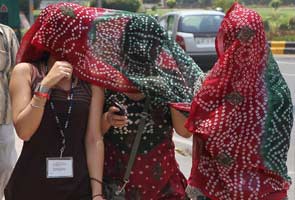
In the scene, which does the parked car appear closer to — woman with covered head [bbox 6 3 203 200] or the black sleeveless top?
woman with covered head [bbox 6 3 203 200]

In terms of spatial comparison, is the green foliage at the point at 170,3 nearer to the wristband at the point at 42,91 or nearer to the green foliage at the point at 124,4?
the green foliage at the point at 124,4

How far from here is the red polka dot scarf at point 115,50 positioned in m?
2.91

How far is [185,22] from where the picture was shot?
16.6 m

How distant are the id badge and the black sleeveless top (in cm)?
2

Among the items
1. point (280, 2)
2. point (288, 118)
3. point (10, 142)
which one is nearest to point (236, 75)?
point (288, 118)

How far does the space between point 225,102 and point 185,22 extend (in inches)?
550

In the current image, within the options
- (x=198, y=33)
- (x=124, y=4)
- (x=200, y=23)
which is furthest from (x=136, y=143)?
(x=124, y=4)

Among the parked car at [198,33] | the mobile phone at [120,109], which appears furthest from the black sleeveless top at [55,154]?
the parked car at [198,33]

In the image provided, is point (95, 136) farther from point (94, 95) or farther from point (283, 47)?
point (283, 47)

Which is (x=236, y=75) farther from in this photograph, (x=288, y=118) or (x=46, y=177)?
(x=46, y=177)

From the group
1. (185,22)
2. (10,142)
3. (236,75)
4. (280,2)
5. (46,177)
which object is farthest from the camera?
(280,2)

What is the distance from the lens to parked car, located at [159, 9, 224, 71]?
1609 cm

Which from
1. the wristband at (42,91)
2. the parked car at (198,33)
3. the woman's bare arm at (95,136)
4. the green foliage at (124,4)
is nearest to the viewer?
the wristband at (42,91)

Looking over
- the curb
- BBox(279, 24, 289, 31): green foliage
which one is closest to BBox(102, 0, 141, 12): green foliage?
BBox(279, 24, 289, 31): green foliage
